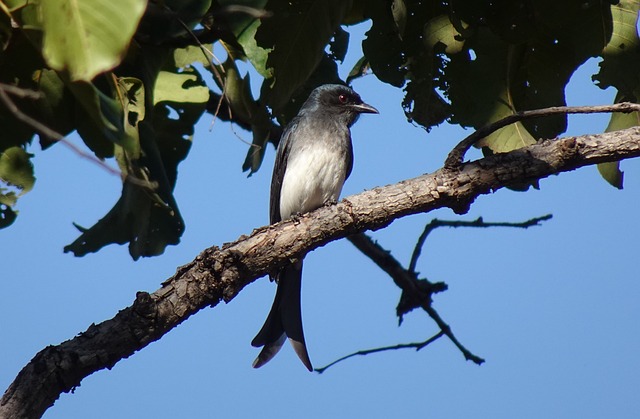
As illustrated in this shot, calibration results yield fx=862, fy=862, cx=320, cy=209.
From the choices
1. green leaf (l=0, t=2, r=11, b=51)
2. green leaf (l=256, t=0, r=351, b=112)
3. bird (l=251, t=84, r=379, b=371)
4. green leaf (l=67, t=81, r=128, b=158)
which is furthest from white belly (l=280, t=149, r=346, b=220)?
green leaf (l=67, t=81, r=128, b=158)

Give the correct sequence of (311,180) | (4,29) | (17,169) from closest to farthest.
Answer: (4,29) → (17,169) → (311,180)

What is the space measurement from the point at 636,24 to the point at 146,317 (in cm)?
275

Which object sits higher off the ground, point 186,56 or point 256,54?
point 186,56

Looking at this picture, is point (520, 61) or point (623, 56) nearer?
point (623, 56)

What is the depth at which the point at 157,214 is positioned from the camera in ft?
15.1

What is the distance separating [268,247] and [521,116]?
1232 mm

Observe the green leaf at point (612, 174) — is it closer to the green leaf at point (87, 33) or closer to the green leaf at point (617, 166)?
the green leaf at point (617, 166)

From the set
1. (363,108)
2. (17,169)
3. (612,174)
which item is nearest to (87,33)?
(17,169)

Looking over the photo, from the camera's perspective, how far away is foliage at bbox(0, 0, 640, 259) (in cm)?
364

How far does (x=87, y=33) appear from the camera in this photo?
2.33m

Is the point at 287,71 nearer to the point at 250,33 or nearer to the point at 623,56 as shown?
the point at 250,33

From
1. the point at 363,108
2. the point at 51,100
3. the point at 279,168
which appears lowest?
the point at 51,100

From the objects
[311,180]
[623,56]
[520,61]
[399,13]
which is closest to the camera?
[399,13]

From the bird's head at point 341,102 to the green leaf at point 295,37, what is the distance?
2.84 metres
